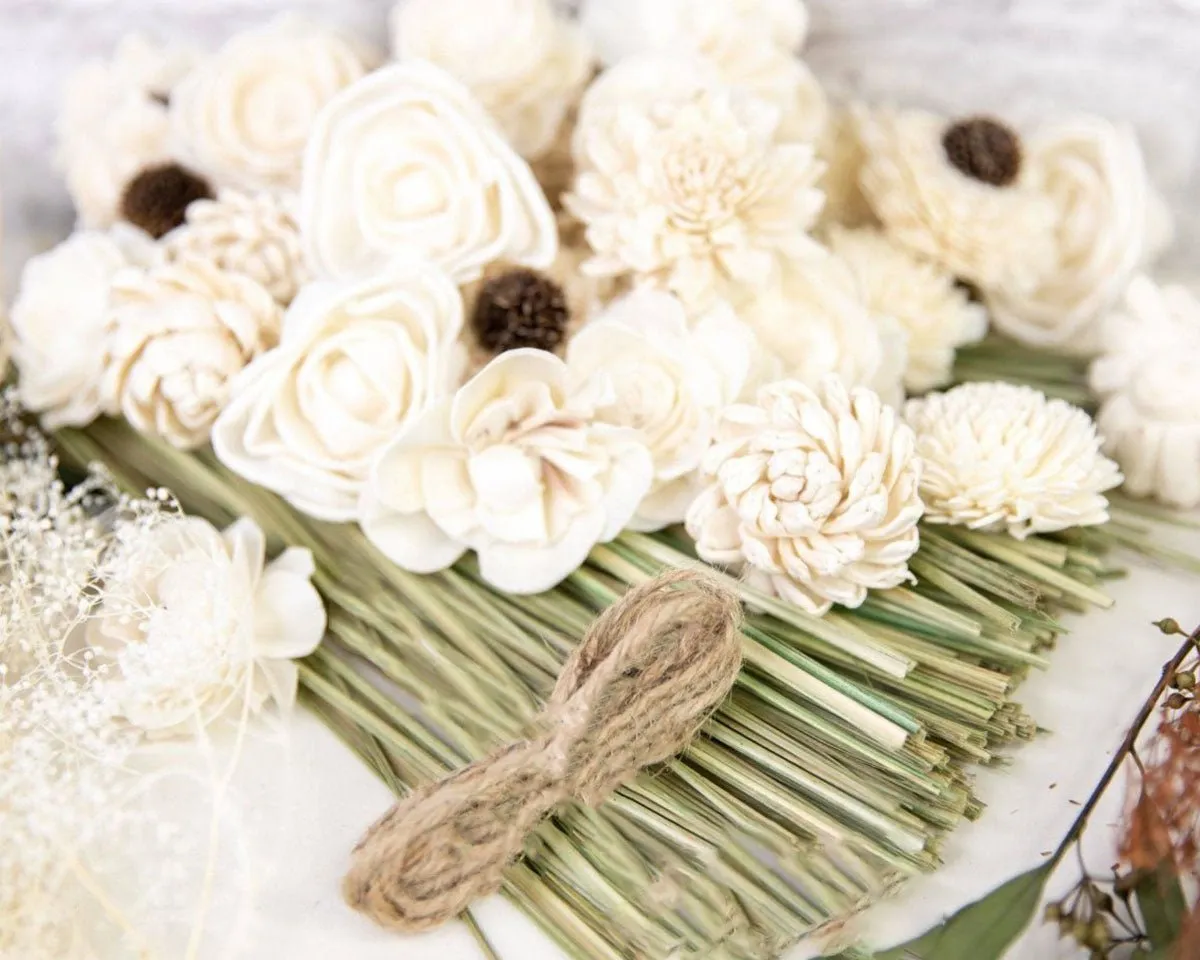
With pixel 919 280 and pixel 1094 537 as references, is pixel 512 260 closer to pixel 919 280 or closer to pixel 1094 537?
pixel 919 280

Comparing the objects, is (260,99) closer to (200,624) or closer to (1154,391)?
(200,624)

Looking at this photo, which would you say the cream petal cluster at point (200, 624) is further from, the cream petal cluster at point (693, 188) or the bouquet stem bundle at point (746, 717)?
the cream petal cluster at point (693, 188)

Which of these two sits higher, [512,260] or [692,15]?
[692,15]

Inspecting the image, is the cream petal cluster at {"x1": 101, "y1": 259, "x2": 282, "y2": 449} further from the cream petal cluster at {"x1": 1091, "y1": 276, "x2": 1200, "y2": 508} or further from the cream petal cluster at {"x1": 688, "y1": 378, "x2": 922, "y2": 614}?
the cream petal cluster at {"x1": 1091, "y1": 276, "x2": 1200, "y2": 508}

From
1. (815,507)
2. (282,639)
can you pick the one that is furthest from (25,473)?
(815,507)

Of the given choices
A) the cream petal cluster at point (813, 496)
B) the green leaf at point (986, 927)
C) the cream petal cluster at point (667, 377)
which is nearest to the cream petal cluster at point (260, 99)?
the cream petal cluster at point (667, 377)

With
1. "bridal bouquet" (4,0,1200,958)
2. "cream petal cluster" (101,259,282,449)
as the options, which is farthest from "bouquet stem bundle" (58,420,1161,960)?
"cream petal cluster" (101,259,282,449)

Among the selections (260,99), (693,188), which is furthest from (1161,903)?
(260,99)
